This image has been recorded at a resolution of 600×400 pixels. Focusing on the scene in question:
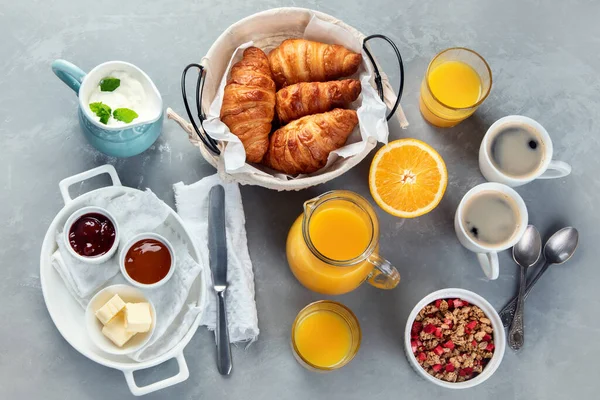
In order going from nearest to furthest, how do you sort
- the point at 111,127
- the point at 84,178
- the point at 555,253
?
the point at 111,127 < the point at 84,178 < the point at 555,253

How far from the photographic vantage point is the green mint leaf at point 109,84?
5.21ft

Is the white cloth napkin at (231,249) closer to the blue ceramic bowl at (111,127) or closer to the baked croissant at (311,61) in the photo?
the blue ceramic bowl at (111,127)

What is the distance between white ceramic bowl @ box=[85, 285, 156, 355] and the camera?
5.13ft

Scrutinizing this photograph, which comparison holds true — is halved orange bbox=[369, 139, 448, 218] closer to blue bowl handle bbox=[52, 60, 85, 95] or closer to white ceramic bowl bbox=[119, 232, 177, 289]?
white ceramic bowl bbox=[119, 232, 177, 289]

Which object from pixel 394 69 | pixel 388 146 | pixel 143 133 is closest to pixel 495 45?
pixel 394 69

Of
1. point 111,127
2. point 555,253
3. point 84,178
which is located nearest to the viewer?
point 111,127

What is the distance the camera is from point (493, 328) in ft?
5.58

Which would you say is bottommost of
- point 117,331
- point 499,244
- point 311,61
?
point 117,331

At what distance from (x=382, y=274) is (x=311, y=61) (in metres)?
0.52

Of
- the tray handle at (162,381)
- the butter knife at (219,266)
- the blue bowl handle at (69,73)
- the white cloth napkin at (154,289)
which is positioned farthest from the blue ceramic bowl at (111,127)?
the tray handle at (162,381)

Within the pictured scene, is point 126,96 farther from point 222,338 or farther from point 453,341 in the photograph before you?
point 453,341

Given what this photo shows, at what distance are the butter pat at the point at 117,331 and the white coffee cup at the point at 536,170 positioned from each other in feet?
3.17

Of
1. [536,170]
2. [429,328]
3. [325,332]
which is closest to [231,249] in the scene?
[325,332]

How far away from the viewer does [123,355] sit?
1.61 metres
